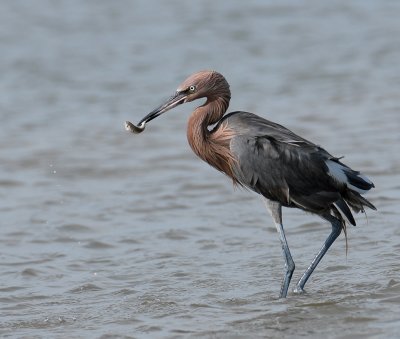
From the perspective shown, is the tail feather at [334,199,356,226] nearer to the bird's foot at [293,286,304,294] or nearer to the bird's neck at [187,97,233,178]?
the bird's foot at [293,286,304,294]

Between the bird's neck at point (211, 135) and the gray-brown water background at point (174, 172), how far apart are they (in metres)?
0.88

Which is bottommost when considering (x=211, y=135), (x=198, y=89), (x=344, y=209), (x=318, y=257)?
(x=318, y=257)

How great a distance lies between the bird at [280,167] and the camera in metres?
7.45

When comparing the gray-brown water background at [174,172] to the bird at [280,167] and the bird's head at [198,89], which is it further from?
the bird's head at [198,89]

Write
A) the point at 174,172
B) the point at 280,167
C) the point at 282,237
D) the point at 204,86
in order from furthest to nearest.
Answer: the point at 174,172, the point at 204,86, the point at 282,237, the point at 280,167

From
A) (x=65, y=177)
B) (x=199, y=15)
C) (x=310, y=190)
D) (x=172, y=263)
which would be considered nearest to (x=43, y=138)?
(x=65, y=177)

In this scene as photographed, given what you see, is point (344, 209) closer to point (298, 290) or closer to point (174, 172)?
point (298, 290)

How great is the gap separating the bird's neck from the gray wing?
Result: 0.51ft

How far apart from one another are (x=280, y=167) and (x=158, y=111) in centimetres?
93

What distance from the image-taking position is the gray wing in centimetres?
744

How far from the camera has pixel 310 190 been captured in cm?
752

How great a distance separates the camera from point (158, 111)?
25.0 feet

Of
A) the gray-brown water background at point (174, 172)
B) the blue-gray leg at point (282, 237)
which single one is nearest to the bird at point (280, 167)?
the blue-gray leg at point (282, 237)

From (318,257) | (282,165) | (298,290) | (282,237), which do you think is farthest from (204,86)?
(298,290)
